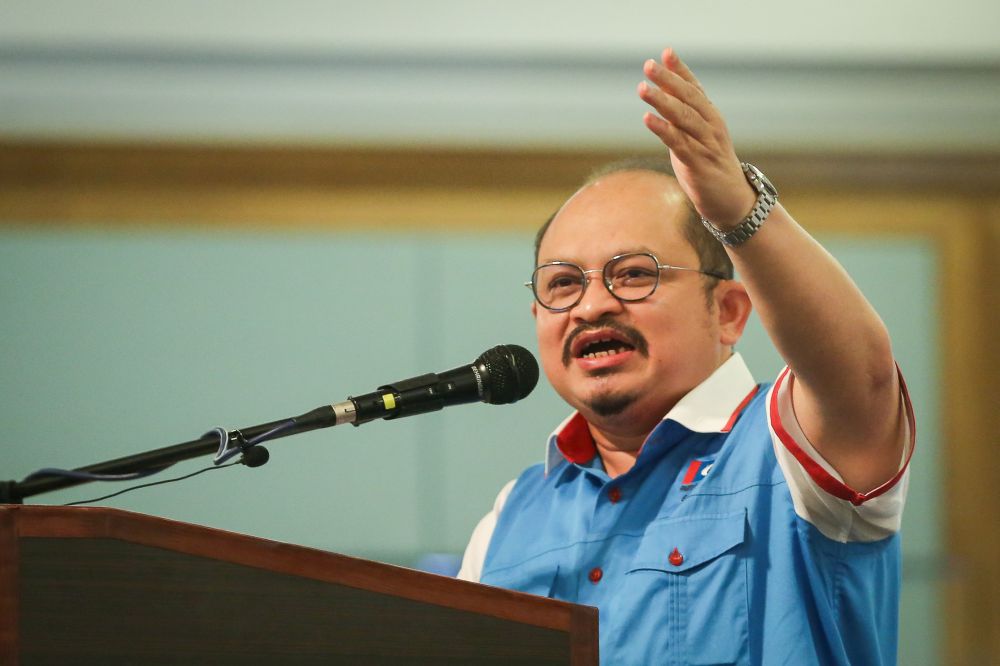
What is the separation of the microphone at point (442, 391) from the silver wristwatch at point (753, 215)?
14.1 inches

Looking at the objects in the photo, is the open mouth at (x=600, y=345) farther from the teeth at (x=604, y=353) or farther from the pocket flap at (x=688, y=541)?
the pocket flap at (x=688, y=541)

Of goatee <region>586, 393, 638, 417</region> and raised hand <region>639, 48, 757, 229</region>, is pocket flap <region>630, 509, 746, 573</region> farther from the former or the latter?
raised hand <region>639, 48, 757, 229</region>

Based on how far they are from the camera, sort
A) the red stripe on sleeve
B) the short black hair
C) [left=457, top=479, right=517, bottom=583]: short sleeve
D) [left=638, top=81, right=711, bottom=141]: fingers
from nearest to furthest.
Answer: [left=638, top=81, right=711, bottom=141]: fingers
the red stripe on sleeve
the short black hair
[left=457, top=479, right=517, bottom=583]: short sleeve

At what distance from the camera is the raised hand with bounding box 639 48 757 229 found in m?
1.16

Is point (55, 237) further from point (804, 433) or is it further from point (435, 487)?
point (804, 433)

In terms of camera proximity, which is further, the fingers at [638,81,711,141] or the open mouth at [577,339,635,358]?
the open mouth at [577,339,635,358]

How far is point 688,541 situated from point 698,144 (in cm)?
59

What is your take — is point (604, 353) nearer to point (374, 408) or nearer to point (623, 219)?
point (623, 219)

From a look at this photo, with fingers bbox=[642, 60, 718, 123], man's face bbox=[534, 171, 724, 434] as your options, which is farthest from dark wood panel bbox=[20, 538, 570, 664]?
man's face bbox=[534, 171, 724, 434]

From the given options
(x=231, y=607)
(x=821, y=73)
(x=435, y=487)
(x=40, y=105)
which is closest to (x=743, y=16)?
(x=821, y=73)

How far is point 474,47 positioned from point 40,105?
1.26 m

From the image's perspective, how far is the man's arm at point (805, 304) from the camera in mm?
1178

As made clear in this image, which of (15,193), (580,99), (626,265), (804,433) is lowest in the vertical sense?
(804,433)

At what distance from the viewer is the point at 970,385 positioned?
11.1 ft
